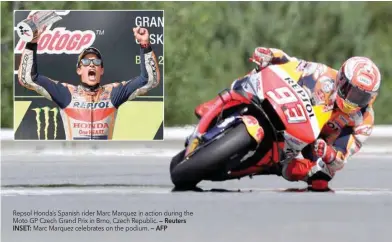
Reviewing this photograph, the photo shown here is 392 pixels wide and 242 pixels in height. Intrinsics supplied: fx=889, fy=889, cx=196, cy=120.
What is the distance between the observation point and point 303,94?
4.56 m

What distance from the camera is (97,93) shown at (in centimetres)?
498

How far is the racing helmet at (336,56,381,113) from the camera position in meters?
4.56

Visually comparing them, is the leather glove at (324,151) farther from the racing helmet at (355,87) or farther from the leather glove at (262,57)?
the leather glove at (262,57)

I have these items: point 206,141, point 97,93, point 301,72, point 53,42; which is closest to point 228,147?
point 206,141

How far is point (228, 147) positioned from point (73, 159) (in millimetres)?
978

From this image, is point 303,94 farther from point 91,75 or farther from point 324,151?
point 91,75

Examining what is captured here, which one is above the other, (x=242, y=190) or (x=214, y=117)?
(x=214, y=117)

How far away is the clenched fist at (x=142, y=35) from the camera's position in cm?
492

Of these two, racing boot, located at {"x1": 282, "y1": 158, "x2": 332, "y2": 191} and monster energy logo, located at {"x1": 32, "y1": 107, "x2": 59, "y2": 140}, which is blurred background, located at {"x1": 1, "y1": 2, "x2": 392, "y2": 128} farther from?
racing boot, located at {"x1": 282, "y1": 158, "x2": 332, "y2": 191}

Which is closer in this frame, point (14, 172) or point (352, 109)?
point (352, 109)

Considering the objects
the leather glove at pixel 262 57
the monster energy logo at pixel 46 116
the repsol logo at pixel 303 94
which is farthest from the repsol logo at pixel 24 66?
the repsol logo at pixel 303 94

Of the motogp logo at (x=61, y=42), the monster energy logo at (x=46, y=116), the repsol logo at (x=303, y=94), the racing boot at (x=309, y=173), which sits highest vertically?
the motogp logo at (x=61, y=42)

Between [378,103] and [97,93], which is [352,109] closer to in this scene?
[378,103]

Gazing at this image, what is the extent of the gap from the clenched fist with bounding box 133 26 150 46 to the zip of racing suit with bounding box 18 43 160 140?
3cm
